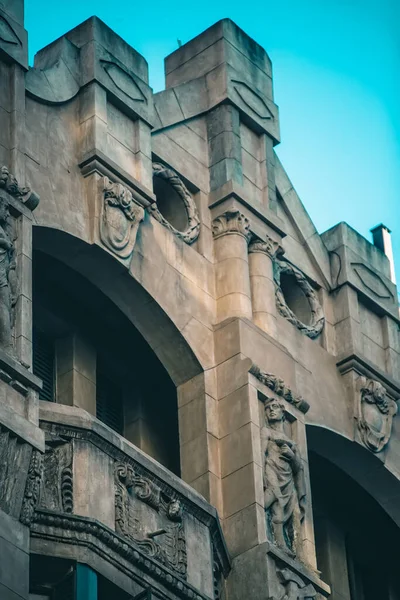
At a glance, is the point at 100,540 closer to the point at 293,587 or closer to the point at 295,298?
the point at 293,587

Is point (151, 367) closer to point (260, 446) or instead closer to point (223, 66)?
point (260, 446)

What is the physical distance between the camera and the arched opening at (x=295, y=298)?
44469mm

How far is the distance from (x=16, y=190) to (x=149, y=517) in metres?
5.96

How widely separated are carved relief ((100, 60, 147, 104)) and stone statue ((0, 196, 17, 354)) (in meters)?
5.86

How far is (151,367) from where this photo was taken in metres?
41.2

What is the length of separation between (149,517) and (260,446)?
3.92 meters

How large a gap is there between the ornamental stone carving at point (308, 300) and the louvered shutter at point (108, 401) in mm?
4042

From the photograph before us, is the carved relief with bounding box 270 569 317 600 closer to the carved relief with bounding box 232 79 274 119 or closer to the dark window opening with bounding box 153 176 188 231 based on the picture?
the dark window opening with bounding box 153 176 188 231

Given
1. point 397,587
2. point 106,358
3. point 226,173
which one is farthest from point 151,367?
point 397,587

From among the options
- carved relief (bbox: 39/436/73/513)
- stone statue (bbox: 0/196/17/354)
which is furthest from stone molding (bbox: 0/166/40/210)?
carved relief (bbox: 39/436/73/513)

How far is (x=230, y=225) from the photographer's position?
42062 mm

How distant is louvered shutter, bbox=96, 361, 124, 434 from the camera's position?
133 feet

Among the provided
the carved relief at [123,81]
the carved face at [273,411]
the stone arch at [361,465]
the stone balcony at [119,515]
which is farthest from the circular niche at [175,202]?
the stone balcony at [119,515]

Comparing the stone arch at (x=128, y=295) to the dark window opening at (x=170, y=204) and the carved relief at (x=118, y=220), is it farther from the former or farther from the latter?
the dark window opening at (x=170, y=204)
